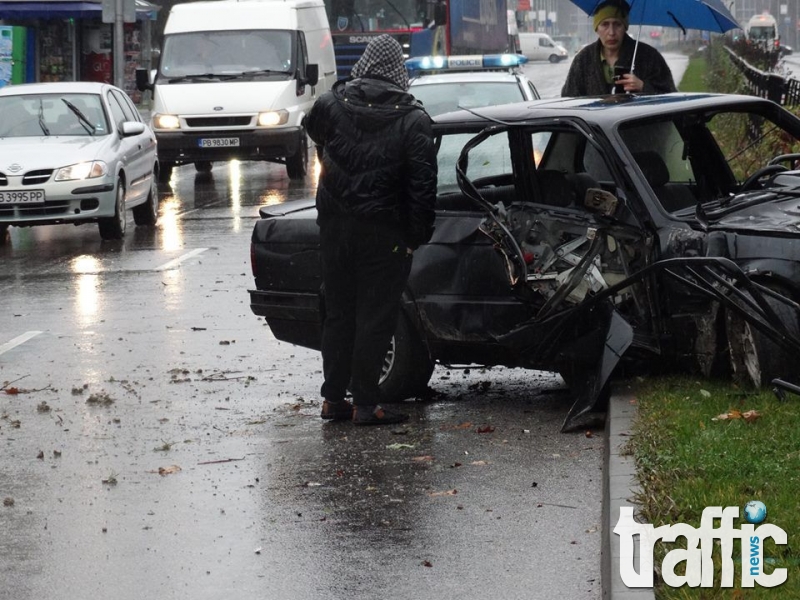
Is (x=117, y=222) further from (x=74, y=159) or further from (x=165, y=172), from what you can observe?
(x=165, y=172)

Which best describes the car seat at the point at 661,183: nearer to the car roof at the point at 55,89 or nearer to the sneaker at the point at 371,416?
the sneaker at the point at 371,416

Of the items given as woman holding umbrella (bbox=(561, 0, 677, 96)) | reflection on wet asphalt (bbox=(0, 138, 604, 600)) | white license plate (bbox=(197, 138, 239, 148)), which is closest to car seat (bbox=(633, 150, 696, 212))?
reflection on wet asphalt (bbox=(0, 138, 604, 600))

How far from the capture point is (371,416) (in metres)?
8.20

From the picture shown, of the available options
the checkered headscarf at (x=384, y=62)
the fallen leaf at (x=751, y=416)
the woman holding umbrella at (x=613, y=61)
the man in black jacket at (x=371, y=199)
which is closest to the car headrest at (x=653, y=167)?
the man in black jacket at (x=371, y=199)

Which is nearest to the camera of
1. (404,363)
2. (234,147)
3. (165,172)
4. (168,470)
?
(168,470)

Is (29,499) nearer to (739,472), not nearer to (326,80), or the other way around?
(739,472)

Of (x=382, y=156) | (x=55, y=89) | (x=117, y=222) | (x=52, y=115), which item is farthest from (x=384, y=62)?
(x=55, y=89)

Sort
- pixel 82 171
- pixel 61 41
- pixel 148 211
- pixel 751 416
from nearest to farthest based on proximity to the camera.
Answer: pixel 751 416, pixel 82 171, pixel 148 211, pixel 61 41

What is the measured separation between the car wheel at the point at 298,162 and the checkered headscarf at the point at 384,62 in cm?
1636

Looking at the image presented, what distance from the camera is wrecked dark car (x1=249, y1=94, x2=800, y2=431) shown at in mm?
7547

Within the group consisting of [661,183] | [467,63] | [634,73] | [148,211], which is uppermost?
[634,73]

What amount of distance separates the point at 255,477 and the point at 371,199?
147 centimetres

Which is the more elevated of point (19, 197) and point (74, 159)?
point (74, 159)

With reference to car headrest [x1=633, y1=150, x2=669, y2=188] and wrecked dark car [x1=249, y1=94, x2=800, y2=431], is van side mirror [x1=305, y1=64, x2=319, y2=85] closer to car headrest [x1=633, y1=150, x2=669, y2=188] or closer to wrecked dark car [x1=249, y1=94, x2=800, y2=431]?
wrecked dark car [x1=249, y1=94, x2=800, y2=431]
